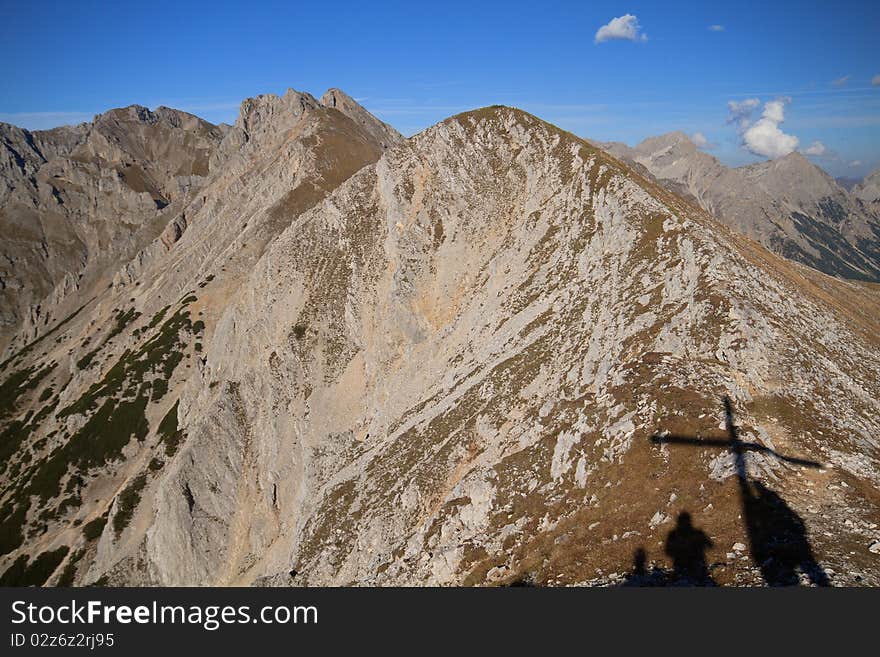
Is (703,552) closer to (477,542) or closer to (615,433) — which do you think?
(615,433)

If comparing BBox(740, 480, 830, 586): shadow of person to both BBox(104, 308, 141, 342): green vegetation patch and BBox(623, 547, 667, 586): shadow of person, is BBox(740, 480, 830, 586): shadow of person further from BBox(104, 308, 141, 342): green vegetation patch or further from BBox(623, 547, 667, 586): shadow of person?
BBox(104, 308, 141, 342): green vegetation patch

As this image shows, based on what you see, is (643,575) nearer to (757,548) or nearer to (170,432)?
(757,548)

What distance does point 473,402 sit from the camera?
46125mm

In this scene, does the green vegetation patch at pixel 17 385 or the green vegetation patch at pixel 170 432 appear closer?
the green vegetation patch at pixel 170 432

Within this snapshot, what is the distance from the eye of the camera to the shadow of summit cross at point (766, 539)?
633 inches

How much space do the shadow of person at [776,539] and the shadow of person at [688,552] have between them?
5.46ft

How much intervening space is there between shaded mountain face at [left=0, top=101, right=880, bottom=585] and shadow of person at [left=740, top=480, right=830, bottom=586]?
11cm

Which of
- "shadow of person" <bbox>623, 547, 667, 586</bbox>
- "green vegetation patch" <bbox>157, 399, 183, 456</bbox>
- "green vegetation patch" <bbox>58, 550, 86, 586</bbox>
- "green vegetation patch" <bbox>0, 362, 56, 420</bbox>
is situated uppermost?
"green vegetation patch" <bbox>0, 362, 56, 420</bbox>

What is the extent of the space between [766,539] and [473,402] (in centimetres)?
2984

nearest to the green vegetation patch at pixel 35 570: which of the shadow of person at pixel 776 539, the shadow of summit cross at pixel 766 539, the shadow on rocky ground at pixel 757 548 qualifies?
the shadow on rocky ground at pixel 757 548

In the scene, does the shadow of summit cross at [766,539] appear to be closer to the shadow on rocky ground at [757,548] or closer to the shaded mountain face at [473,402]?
the shadow on rocky ground at [757,548]

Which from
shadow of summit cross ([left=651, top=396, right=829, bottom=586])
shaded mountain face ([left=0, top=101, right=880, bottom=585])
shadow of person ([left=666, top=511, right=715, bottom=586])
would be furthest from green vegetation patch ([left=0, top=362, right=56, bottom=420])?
shadow of summit cross ([left=651, top=396, right=829, bottom=586])

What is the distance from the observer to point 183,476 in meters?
71.5

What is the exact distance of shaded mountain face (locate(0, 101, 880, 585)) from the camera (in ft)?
74.0
